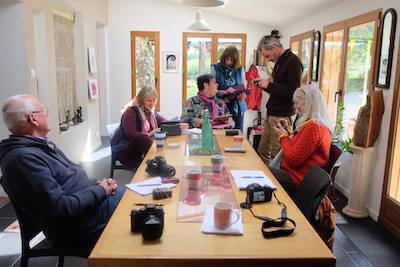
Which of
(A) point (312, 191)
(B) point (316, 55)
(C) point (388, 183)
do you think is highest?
(B) point (316, 55)

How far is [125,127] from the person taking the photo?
3260 millimetres

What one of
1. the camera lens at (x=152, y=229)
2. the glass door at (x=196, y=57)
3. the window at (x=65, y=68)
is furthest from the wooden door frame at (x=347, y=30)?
the window at (x=65, y=68)

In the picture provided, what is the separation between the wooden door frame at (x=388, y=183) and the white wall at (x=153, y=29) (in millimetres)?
4371

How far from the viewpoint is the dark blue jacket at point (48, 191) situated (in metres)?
1.54

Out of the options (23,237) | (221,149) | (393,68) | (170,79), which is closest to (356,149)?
(393,68)

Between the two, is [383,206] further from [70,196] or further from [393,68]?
[70,196]

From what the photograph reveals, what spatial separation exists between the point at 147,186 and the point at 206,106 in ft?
6.40

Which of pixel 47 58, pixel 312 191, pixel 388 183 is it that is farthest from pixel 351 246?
pixel 47 58

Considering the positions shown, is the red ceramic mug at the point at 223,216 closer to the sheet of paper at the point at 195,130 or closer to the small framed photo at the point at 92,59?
the sheet of paper at the point at 195,130

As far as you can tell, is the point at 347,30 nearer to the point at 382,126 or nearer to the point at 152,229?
the point at 382,126

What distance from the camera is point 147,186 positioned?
1.86m

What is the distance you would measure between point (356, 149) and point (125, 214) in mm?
2303

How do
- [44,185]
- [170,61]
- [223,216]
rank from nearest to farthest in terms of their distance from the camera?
[223,216], [44,185], [170,61]

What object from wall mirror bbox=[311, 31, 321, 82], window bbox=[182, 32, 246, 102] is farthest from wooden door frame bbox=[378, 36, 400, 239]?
window bbox=[182, 32, 246, 102]
